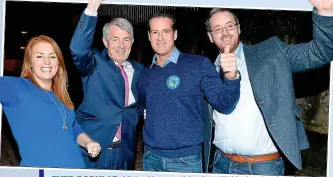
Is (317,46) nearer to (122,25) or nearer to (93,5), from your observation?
(122,25)

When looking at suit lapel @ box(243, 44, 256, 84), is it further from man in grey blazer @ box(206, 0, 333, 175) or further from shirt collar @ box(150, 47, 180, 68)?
shirt collar @ box(150, 47, 180, 68)

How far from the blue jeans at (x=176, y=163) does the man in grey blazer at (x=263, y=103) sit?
223 mm

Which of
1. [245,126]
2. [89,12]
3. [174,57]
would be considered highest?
[89,12]

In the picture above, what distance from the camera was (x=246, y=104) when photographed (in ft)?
7.76

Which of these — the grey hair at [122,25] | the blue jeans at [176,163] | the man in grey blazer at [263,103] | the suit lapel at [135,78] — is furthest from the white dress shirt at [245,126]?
the grey hair at [122,25]

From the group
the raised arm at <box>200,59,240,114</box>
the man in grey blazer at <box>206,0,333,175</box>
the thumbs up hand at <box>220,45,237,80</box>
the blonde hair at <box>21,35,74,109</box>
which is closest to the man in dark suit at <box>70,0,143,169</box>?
the blonde hair at <box>21,35,74,109</box>

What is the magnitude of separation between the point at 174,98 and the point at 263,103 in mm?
559

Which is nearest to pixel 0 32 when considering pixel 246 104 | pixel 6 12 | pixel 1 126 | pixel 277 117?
pixel 6 12

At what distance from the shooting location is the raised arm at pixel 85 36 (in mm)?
2297

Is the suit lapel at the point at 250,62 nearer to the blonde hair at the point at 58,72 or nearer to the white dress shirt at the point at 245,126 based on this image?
the white dress shirt at the point at 245,126

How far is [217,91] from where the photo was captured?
234 centimetres

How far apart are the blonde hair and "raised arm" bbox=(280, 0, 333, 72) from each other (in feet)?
4.65

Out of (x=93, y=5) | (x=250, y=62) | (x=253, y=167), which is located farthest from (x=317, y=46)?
(x=93, y=5)

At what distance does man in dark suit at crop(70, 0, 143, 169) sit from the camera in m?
2.51
